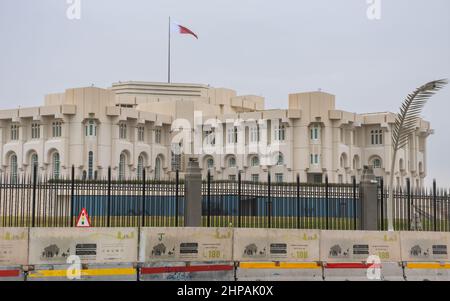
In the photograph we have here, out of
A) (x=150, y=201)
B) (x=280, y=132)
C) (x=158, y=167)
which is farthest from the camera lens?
(x=158, y=167)

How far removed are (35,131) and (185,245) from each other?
63.3 m

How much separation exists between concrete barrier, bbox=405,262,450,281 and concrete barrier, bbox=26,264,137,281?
9.10 meters

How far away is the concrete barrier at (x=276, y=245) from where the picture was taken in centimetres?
2133

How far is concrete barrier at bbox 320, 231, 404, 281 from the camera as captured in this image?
22094 millimetres

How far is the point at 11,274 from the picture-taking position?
18.8 m

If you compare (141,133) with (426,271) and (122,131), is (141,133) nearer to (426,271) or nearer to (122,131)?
(122,131)

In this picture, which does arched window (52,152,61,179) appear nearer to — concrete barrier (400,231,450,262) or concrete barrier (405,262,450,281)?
concrete barrier (400,231,450,262)

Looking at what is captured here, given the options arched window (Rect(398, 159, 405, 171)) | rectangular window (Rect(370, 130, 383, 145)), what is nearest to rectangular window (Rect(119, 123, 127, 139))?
rectangular window (Rect(370, 130, 383, 145))

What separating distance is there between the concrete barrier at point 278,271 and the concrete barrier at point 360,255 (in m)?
0.44

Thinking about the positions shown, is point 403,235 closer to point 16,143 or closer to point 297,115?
point 297,115

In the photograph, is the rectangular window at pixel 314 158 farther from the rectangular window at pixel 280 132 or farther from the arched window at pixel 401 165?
the arched window at pixel 401 165

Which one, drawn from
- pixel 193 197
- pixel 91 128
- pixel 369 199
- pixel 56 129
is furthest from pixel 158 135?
pixel 193 197
